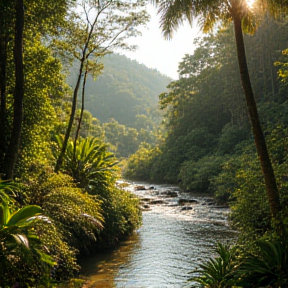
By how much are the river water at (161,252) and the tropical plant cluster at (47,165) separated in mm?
549

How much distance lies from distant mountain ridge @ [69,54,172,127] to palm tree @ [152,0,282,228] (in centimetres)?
8874

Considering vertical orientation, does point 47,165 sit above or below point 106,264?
above

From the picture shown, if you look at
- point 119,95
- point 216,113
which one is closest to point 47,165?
point 216,113

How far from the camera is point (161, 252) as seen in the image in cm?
1075

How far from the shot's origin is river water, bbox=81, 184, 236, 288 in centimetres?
828

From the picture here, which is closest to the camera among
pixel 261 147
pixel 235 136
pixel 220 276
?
pixel 220 276

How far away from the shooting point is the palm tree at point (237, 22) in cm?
730

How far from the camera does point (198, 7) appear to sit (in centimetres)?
816

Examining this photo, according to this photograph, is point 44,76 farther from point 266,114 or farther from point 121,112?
point 121,112

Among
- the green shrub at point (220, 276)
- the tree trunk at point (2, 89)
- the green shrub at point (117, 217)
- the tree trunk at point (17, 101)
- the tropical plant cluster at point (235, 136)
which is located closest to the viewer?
the green shrub at point (220, 276)

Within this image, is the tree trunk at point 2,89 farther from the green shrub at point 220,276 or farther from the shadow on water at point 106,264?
the green shrub at point 220,276

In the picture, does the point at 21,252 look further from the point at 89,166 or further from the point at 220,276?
the point at 89,166

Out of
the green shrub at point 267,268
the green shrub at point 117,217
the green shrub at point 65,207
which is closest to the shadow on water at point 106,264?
the green shrub at point 117,217

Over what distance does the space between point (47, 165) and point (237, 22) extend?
22.5 ft
